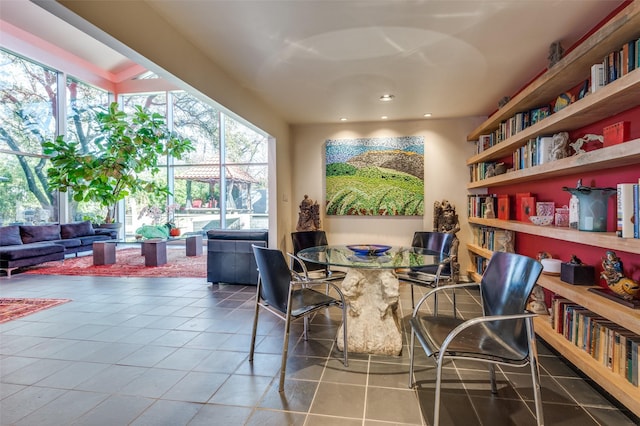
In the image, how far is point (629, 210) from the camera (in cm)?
170

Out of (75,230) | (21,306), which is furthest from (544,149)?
(75,230)

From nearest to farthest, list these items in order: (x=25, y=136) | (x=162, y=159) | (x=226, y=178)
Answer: (x=25, y=136) < (x=226, y=178) < (x=162, y=159)

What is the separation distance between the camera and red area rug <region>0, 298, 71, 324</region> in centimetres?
316

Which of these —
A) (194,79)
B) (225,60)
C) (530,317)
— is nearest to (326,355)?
(530,317)

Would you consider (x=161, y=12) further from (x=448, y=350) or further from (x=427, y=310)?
(x=427, y=310)

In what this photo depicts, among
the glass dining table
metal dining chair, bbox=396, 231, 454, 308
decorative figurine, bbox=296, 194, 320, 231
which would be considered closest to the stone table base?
the glass dining table

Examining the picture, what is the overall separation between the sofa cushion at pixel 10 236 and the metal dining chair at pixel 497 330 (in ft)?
22.5

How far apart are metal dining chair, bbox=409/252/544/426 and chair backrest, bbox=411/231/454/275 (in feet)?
4.32

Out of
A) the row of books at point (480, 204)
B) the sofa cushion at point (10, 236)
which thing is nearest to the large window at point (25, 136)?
the sofa cushion at point (10, 236)

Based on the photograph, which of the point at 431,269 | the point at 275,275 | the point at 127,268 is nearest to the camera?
the point at 275,275

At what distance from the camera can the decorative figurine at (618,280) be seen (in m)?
1.78

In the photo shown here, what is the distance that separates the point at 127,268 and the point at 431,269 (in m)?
5.00

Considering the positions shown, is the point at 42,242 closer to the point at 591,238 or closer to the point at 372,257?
the point at 372,257

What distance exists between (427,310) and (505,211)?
1507 mm
